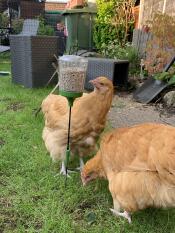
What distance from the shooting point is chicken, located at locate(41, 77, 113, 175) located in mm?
3277

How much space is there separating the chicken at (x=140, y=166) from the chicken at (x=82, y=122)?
35 cm

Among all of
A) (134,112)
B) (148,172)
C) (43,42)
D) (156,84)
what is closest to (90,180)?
(148,172)

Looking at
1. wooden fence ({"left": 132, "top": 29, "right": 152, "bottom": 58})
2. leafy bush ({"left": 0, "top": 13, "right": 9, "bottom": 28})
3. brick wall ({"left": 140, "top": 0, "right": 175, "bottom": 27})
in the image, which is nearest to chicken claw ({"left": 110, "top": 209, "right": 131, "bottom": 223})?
wooden fence ({"left": 132, "top": 29, "right": 152, "bottom": 58})

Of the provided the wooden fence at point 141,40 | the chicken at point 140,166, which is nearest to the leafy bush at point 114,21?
the wooden fence at point 141,40

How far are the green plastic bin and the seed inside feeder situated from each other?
7.92 meters

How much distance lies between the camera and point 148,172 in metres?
2.44

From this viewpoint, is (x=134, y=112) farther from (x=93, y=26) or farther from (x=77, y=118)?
(x=93, y=26)

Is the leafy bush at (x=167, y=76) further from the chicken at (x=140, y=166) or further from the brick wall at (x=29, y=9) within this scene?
the brick wall at (x=29, y=9)

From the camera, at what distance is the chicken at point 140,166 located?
91.7 inches

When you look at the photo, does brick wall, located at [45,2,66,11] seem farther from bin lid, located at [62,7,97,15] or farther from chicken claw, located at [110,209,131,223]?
chicken claw, located at [110,209,131,223]

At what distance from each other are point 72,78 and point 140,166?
969 mm

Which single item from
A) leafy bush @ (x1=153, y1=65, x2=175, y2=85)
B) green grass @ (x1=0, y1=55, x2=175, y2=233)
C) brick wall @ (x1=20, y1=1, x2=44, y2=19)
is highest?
brick wall @ (x1=20, y1=1, x2=44, y2=19)

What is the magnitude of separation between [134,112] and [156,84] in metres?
1.02

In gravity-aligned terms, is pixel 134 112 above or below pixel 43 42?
below
